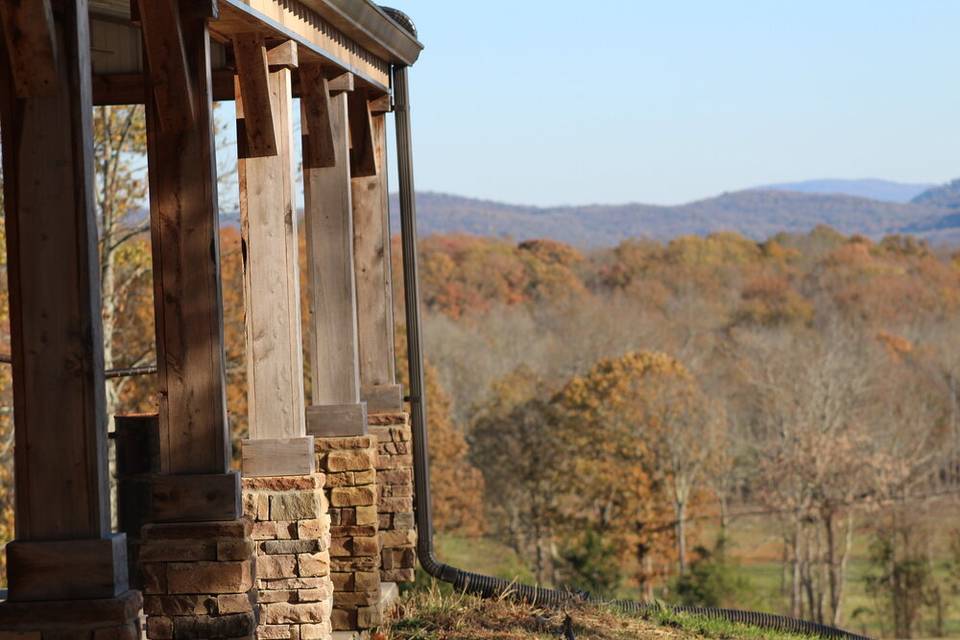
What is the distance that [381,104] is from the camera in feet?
29.0

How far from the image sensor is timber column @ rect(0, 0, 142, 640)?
3758 millimetres

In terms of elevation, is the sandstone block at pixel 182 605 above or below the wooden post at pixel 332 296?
below

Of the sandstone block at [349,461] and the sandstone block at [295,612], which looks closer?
the sandstone block at [295,612]

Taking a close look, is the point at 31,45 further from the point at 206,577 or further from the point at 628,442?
the point at 628,442

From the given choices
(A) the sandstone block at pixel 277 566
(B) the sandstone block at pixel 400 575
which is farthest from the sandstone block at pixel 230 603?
(B) the sandstone block at pixel 400 575

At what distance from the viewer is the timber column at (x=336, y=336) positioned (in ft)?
24.2

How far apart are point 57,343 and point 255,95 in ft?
8.27

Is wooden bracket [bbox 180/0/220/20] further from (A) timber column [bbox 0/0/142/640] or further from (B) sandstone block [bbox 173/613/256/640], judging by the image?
(B) sandstone block [bbox 173/613/256/640]

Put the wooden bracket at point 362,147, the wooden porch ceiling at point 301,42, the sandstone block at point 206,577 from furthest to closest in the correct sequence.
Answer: the wooden bracket at point 362,147, the wooden porch ceiling at point 301,42, the sandstone block at point 206,577

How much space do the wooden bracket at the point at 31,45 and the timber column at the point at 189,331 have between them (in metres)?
1.07

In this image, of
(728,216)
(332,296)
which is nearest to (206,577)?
(332,296)

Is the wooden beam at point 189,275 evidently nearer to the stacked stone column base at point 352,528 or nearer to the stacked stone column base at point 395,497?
the stacked stone column base at point 352,528

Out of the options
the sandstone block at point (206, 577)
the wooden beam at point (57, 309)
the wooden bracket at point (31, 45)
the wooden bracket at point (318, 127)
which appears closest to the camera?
the wooden bracket at point (31, 45)

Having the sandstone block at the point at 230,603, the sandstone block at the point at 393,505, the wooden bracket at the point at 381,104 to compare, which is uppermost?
the wooden bracket at the point at 381,104
